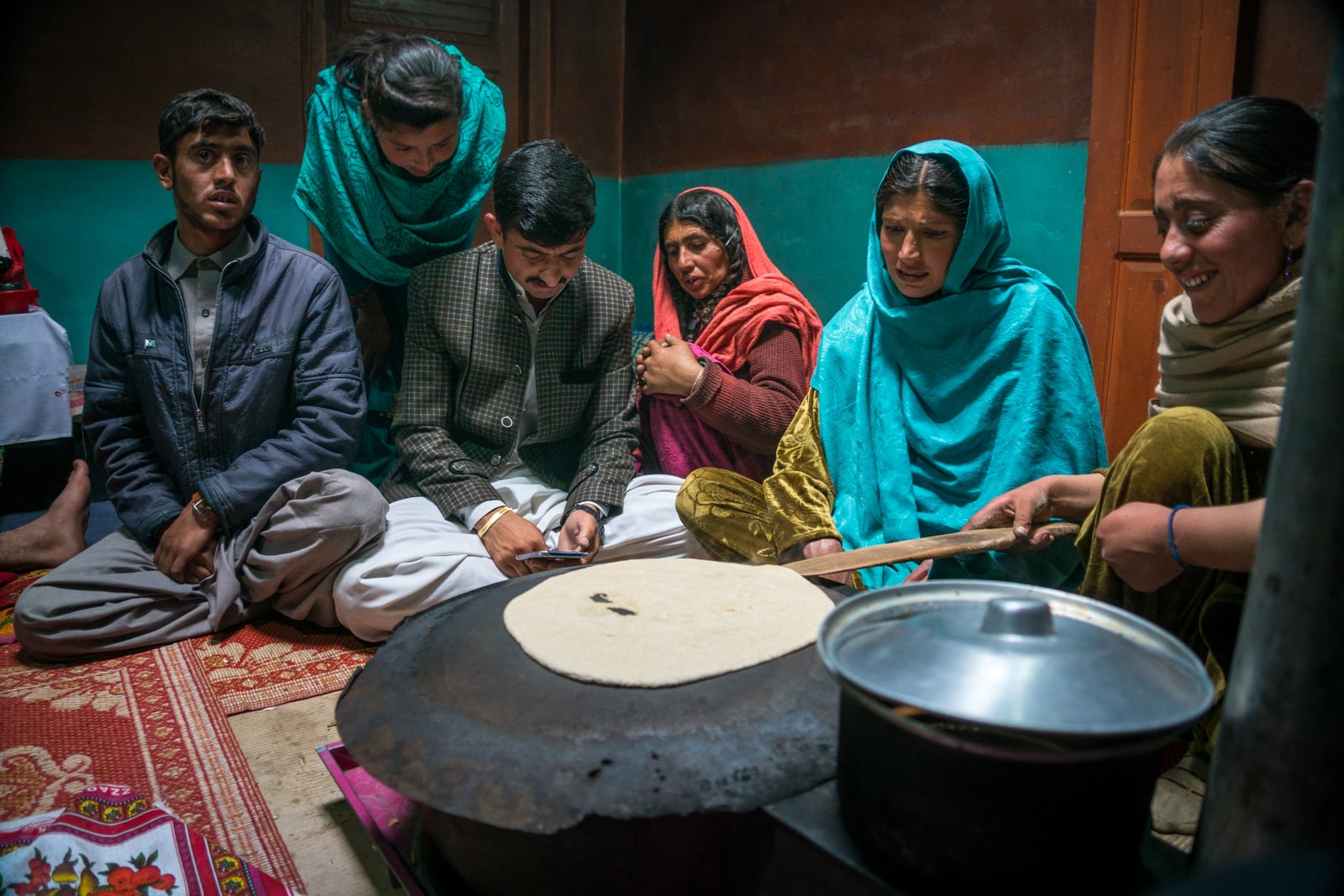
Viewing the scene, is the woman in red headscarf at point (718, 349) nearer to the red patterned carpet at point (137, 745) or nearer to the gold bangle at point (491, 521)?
the gold bangle at point (491, 521)

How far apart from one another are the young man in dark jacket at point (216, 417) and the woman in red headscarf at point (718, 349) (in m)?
0.85

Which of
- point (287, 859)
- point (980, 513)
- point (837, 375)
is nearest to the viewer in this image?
point (287, 859)

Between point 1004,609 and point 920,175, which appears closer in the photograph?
point 1004,609

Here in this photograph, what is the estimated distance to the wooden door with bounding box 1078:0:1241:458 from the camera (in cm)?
227

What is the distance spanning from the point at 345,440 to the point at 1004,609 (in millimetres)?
1956

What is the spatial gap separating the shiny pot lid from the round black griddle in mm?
226

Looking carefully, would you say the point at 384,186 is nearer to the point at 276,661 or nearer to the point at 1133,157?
the point at 276,661

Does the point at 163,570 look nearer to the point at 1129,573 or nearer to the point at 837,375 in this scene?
the point at 837,375

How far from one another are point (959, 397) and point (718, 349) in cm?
82

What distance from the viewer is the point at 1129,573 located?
149 cm

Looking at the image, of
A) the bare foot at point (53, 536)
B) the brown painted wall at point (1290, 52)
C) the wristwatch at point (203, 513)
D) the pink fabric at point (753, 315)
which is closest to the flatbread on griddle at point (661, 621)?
the pink fabric at point (753, 315)

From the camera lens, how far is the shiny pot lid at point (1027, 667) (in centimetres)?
80

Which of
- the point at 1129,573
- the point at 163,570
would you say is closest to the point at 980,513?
the point at 1129,573

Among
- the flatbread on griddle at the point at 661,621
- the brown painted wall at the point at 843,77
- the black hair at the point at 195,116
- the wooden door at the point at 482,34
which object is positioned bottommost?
the flatbread on griddle at the point at 661,621
